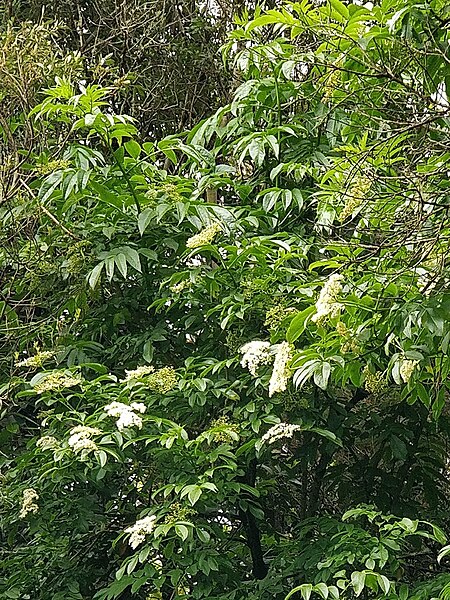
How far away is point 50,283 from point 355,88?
129 cm

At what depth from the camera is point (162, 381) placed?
7.45 feet

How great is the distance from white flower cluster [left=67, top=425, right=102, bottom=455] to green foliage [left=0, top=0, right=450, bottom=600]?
10mm

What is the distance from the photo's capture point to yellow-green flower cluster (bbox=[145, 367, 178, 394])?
2.26 m

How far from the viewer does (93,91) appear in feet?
7.68

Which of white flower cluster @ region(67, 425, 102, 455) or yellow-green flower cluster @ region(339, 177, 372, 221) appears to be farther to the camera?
white flower cluster @ region(67, 425, 102, 455)

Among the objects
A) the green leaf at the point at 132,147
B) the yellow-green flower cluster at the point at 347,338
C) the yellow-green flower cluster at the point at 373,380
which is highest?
the green leaf at the point at 132,147

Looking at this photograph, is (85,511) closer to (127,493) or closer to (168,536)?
(127,493)

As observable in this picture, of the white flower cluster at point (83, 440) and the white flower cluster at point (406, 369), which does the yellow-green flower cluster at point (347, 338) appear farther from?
the white flower cluster at point (83, 440)

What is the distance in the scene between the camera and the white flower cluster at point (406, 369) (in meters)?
1.79

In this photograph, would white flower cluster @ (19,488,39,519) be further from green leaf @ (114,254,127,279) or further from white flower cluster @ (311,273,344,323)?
white flower cluster @ (311,273,344,323)

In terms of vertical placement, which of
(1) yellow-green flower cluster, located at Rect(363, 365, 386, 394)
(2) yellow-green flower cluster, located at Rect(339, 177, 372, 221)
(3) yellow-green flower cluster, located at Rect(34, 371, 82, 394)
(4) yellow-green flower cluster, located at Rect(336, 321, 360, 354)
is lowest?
(1) yellow-green flower cluster, located at Rect(363, 365, 386, 394)

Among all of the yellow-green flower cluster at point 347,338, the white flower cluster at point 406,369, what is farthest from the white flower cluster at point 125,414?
the white flower cluster at point 406,369

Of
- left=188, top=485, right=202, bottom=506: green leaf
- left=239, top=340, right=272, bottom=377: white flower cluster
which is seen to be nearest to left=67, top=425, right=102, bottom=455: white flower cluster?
left=188, top=485, right=202, bottom=506: green leaf

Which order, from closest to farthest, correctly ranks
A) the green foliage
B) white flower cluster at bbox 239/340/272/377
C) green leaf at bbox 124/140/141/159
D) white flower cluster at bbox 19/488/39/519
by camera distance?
the green foliage → white flower cluster at bbox 239/340/272/377 → white flower cluster at bbox 19/488/39/519 → green leaf at bbox 124/140/141/159
